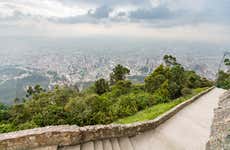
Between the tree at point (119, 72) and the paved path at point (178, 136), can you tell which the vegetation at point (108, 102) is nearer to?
the tree at point (119, 72)

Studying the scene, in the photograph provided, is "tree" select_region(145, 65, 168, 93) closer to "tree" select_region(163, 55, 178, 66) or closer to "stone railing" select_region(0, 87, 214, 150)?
"tree" select_region(163, 55, 178, 66)

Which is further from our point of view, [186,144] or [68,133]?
[186,144]

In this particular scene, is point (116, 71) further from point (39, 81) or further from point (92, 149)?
point (39, 81)

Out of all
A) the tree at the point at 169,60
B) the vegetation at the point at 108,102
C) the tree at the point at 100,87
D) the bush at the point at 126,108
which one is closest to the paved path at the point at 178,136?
the vegetation at the point at 108,102

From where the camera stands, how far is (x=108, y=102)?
14.7 metres

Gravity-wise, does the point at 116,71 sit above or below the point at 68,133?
below

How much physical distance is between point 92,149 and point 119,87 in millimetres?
16611

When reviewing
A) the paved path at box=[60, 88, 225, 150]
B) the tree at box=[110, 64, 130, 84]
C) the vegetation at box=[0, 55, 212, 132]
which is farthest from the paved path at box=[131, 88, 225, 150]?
the tree at box=[110, 64, 130, 84]

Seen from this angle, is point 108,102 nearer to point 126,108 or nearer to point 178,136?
point 126,108

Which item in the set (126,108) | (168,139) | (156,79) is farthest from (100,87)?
(168,139)

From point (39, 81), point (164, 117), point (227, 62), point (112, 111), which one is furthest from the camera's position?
point (39, 81)

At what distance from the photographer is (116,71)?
27594mm

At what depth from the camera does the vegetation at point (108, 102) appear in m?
10.6

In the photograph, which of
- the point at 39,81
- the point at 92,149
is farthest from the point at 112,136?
the point at 39,81
